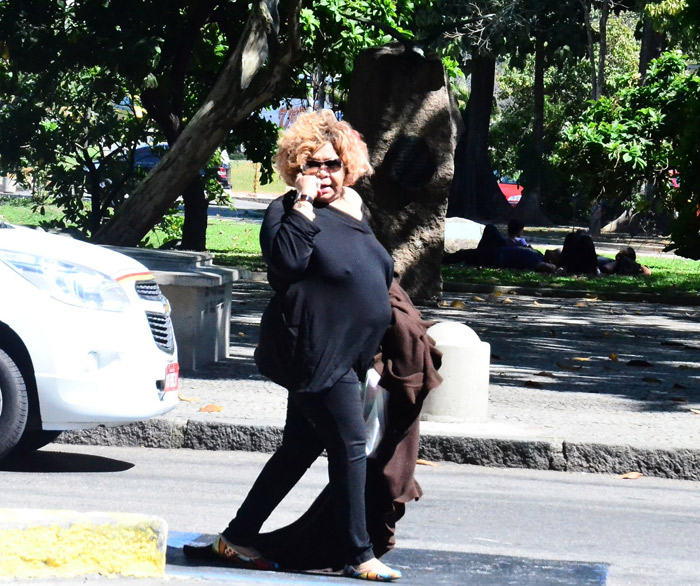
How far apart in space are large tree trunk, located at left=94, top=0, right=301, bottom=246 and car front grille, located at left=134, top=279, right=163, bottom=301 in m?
8.30

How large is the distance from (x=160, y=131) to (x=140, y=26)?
391 centimetres

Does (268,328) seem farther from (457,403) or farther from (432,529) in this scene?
(457,403)

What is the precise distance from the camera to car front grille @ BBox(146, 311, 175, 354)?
7242mm

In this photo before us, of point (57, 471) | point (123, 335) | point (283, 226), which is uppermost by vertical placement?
point (283, 226)

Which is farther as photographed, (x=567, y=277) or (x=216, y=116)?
(x=567, y=277)

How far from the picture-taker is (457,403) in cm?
832

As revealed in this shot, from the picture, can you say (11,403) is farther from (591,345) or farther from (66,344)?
(591,345)

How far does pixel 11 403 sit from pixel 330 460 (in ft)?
8.47

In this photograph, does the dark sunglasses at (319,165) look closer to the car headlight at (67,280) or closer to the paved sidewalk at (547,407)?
the car headlight at (67,280)

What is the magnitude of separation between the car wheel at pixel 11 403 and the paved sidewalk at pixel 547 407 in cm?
128

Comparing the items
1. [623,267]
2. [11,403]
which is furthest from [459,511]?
[623,267]

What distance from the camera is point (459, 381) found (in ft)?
27.3

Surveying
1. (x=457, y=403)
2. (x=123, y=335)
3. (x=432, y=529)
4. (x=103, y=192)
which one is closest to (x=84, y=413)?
(x=123, y=335)

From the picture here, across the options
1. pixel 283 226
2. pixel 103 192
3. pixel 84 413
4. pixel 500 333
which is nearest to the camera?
pixel 283 226
